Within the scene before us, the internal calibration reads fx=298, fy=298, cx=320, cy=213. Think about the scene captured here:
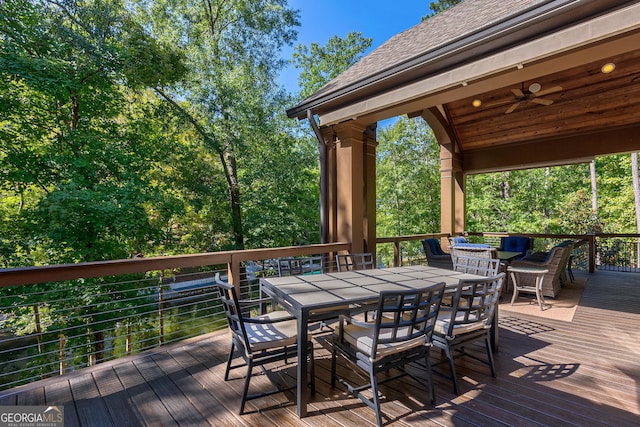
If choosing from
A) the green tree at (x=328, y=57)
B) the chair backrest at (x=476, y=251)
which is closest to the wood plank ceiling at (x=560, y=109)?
the chair backrest at (x=476, y=251)

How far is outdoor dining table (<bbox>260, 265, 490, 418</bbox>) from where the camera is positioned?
2061 mm

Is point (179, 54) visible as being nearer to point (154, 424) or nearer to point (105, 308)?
point (105, 308)

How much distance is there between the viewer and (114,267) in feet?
8.59

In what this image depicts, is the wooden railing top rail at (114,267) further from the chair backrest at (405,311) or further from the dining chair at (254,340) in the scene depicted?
the chair backrest at (405,311)

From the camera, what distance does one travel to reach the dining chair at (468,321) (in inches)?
89.4

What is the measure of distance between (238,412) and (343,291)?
1125 mm

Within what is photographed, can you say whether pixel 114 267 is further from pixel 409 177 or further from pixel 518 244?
pixel 409 177

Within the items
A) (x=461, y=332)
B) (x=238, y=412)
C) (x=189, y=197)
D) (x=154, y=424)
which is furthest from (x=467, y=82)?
(x=189, y=197)

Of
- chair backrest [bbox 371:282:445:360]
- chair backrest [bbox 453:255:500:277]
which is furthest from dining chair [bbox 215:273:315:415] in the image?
chair backrest [bbox 453:255:500:277]

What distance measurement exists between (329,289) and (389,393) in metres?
0.90

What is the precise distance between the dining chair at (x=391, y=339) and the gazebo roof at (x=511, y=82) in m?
2.41

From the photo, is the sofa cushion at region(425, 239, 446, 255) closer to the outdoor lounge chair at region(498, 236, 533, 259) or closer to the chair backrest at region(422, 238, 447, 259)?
the chair backrest at region(422, 238, 447, 259)

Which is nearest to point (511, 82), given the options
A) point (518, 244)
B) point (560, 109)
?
point (560, 109)

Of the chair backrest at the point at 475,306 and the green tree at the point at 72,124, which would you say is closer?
the chair backrest at the point at 475,306
